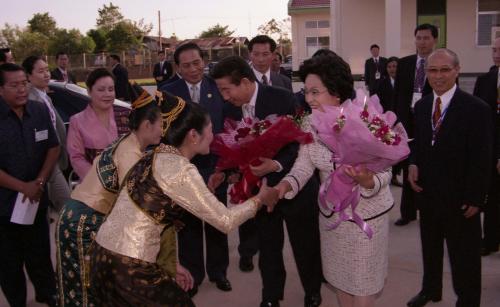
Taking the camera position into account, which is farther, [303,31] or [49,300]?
[303,31]

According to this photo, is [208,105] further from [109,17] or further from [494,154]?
[109,17]

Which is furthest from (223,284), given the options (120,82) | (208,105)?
(120,82)

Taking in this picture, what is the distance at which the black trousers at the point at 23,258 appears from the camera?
345 centimetres

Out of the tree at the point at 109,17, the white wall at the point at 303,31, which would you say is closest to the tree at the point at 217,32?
the tree at the point at 109,17

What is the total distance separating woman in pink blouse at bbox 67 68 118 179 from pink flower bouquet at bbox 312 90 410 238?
5.81ft

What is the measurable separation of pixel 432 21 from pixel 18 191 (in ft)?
59.8

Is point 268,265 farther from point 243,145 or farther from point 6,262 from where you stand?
point 6,262

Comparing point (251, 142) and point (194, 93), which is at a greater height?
point (194, 93)

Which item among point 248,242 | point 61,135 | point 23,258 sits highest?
point 61,135

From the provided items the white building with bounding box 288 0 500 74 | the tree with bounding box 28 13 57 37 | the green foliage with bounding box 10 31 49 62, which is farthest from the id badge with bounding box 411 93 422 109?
the tree with bounding box 28 13 57 37

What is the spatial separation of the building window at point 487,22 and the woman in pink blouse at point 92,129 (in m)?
18.0

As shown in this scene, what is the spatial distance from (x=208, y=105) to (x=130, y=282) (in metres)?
2.04

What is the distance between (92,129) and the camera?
352cm

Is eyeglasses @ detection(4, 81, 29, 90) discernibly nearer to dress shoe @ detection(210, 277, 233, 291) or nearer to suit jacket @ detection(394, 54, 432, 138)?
dress shoe @ detection(210, 277, 233, 291)
